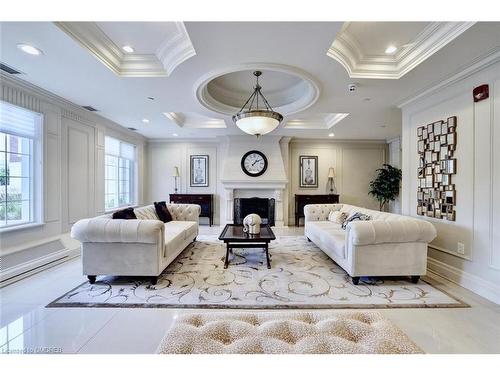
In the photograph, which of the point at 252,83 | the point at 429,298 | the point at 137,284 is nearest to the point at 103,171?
the point at 137,284

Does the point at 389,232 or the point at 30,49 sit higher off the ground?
the point at 30,49

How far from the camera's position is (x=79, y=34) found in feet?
7.61

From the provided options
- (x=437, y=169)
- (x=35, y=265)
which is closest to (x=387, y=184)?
(x=437, y=169)

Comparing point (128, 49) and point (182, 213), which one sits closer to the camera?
point (128, 49)

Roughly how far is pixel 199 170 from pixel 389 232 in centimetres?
559

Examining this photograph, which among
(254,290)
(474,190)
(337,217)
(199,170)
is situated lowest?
(254,290)

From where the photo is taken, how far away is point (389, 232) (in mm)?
2746

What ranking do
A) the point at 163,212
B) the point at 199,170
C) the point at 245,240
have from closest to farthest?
the point at 245,240 → the point at 163,212 → the point at 199,170

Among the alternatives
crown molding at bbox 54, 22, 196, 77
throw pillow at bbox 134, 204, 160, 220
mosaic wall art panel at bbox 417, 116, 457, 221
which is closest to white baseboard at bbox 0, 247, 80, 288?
throw pillow at bbox 134, 204, 160, 220

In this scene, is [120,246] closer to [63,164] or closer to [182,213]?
[182,213]

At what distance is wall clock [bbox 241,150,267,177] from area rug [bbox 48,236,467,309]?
339 cm

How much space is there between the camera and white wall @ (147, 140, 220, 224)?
7215mm

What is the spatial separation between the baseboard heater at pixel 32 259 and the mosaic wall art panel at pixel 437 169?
18.3ft

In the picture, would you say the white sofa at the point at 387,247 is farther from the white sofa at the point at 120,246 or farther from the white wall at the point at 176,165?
the white wall at the point at 176,165
